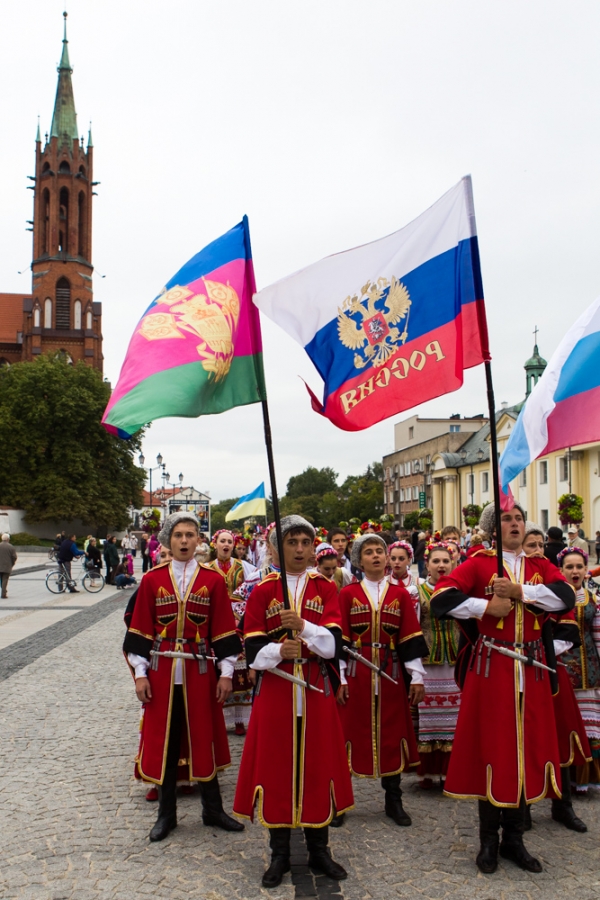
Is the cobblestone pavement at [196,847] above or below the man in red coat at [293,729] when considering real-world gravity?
below

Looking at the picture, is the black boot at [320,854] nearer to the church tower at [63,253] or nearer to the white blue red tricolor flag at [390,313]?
the white blue red tricolor flag at [390,313]

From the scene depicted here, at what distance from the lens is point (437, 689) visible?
6266 millimetres

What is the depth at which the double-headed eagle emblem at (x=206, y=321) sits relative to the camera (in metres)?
4.91

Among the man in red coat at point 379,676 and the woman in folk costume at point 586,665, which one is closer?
the man in red coat at point 379,676

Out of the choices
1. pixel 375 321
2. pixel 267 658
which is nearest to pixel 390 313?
pixel 375 321

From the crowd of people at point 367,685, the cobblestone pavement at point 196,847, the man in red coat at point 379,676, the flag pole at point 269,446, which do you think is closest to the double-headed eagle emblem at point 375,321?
the flag pole at point 269,446

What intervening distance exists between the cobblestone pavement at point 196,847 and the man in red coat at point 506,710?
0.99ft

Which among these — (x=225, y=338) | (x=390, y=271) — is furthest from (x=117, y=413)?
(x=390, y=271)

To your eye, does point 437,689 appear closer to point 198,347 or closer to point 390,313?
point 390,313

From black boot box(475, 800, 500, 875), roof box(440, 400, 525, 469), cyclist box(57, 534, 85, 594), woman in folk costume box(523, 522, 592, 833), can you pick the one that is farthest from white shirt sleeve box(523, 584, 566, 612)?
roof box(440, 400, 525, 469)

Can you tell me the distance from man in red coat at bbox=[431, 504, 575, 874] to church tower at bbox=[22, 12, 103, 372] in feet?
228

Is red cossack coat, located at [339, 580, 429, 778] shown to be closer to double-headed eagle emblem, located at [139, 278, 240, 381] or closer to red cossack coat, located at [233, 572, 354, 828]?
red cossack coat, located at [233, 572, 354, 828]

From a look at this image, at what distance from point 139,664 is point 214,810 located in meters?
1.07

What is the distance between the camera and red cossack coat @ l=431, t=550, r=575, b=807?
4.62 meters
